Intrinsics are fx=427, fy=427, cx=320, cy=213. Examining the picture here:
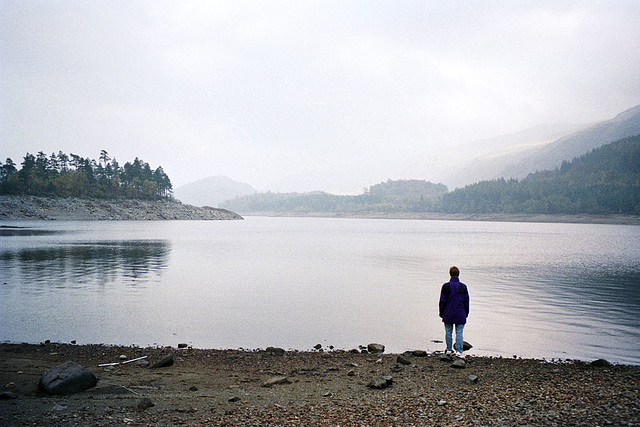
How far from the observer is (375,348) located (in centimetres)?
1515

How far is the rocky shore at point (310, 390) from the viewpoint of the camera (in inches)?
333

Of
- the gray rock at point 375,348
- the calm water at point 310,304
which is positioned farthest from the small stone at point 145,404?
the gray rock at point 375,348

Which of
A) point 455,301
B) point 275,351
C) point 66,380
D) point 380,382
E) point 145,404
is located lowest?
point 275,351

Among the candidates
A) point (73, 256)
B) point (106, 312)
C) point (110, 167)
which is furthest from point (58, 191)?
point (106, 312)

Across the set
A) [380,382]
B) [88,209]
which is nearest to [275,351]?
[380,382]

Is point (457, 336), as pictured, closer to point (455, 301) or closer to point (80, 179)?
point (455, 301)

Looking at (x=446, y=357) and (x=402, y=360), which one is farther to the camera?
(x=446, y=357)

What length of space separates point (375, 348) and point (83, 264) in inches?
1196

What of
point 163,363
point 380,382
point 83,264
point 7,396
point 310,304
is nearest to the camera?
point 7,396

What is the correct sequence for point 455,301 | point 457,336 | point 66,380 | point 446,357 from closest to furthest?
point 66,380
point 446,357
point 455,301
point 457,336

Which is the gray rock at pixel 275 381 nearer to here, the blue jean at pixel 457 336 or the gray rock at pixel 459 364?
the gray rock at pixel 459 364

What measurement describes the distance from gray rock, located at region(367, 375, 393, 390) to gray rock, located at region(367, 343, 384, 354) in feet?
13.1

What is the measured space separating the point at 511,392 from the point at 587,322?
1263 centimetres

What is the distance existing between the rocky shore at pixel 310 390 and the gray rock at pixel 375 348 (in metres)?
0.62
